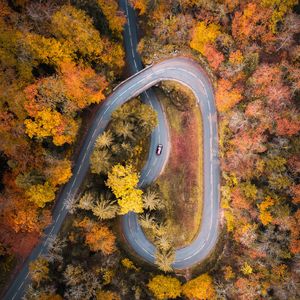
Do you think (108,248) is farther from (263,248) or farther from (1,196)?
(263,248)

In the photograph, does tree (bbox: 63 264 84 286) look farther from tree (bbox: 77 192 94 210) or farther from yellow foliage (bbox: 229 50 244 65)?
yellow foliage (bbox: 229 50 244 65)

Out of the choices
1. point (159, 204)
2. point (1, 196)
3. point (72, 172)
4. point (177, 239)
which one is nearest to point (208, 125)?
point (159, 204)

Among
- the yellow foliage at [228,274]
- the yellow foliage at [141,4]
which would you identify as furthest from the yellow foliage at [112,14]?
Result: the yellow foliage at [228,274]

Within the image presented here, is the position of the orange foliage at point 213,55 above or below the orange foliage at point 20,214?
above

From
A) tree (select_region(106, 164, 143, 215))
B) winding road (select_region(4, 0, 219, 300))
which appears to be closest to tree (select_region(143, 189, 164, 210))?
tree (select_region(106, 164, 143, 215))

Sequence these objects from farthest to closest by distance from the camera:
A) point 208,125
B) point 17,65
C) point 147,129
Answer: point 208,125, point 147,129, point 17,65

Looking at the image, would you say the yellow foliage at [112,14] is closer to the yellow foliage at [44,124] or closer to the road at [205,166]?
the road at [205,166]

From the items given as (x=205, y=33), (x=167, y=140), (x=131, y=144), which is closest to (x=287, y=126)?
(x=205, y=33)
